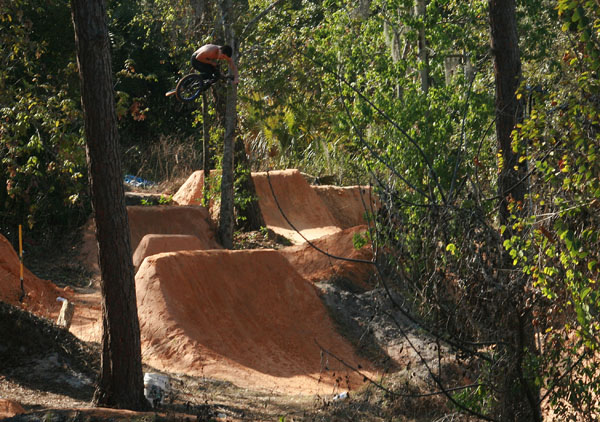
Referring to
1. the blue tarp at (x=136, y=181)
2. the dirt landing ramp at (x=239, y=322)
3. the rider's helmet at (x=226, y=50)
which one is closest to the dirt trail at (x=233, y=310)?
the dirt landing ramp at (x=239, y=322)

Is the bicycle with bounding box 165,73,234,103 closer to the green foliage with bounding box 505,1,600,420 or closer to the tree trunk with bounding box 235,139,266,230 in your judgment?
the tree trunk with bounding box 235,139,266,230

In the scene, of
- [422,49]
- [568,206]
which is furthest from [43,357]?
[422,49]

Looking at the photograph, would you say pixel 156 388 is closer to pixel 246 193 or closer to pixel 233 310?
pixel 233 310

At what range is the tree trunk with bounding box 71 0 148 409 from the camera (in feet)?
25.8

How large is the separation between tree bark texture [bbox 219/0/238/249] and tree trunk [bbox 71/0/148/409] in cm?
829

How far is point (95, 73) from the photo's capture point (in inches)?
310

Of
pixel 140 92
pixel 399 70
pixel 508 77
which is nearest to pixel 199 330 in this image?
pixel 399 70

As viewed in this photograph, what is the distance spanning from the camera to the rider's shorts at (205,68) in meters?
12.7

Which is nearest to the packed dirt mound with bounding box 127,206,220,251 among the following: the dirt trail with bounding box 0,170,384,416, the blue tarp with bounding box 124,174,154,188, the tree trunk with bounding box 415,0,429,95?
the dirt trail with bounding box 0,170,384,416

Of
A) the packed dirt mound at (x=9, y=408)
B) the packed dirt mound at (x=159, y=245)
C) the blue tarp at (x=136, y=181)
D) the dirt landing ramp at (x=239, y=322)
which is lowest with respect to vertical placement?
the dirt landing ramp at (x=239, y=322)

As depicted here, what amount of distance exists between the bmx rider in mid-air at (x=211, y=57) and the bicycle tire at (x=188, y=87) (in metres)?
0.62

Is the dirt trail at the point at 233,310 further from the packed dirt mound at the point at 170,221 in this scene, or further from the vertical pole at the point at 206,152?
the vertical pole at the point at 206,152

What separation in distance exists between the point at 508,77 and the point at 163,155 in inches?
732

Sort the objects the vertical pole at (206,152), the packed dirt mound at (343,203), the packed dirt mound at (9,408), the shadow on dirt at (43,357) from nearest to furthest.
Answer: the packed dirt mound at (9,408)
the shadow on dirt at (43,357)
the vertical pole at (206,152)
the packed dirt mound at (343,203)
